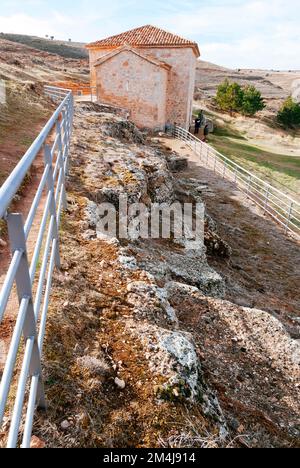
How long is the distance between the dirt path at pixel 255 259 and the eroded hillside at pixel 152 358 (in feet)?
6.27

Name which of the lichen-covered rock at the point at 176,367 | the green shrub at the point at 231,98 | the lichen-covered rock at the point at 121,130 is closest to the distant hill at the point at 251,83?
the green shrub at the point at 231,98

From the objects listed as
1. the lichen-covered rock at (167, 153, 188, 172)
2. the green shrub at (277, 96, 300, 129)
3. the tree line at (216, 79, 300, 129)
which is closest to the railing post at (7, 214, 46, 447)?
the lichen-covered rock at (167, 153, 188, 172)

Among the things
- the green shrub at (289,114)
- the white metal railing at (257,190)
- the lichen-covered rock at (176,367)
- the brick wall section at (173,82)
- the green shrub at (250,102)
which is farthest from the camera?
the green shrub at (289,114)

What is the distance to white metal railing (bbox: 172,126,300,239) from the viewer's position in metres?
13.3

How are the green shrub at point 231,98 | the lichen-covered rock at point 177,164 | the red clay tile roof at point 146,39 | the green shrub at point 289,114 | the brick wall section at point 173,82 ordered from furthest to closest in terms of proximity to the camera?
the green shrub at point 289,114, the green shrub at point 231,98, the red clay tile roof at point 146,39, the brick wall section at point 173,82, the lichen-covered rock at point 177,164

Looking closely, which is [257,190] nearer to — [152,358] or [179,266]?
[179,266]

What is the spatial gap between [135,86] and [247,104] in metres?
27.2

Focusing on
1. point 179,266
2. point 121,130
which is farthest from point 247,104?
point 179,266

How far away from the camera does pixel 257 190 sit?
15.2m

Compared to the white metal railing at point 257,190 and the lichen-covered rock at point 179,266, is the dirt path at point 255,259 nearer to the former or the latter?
the white metal railing at point 257,190

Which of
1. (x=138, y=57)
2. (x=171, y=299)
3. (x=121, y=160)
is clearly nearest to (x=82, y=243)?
(x=171, y=299)

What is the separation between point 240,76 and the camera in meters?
92.7

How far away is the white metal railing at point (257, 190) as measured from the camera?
1331 centimetres

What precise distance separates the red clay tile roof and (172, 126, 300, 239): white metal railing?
281 inches
